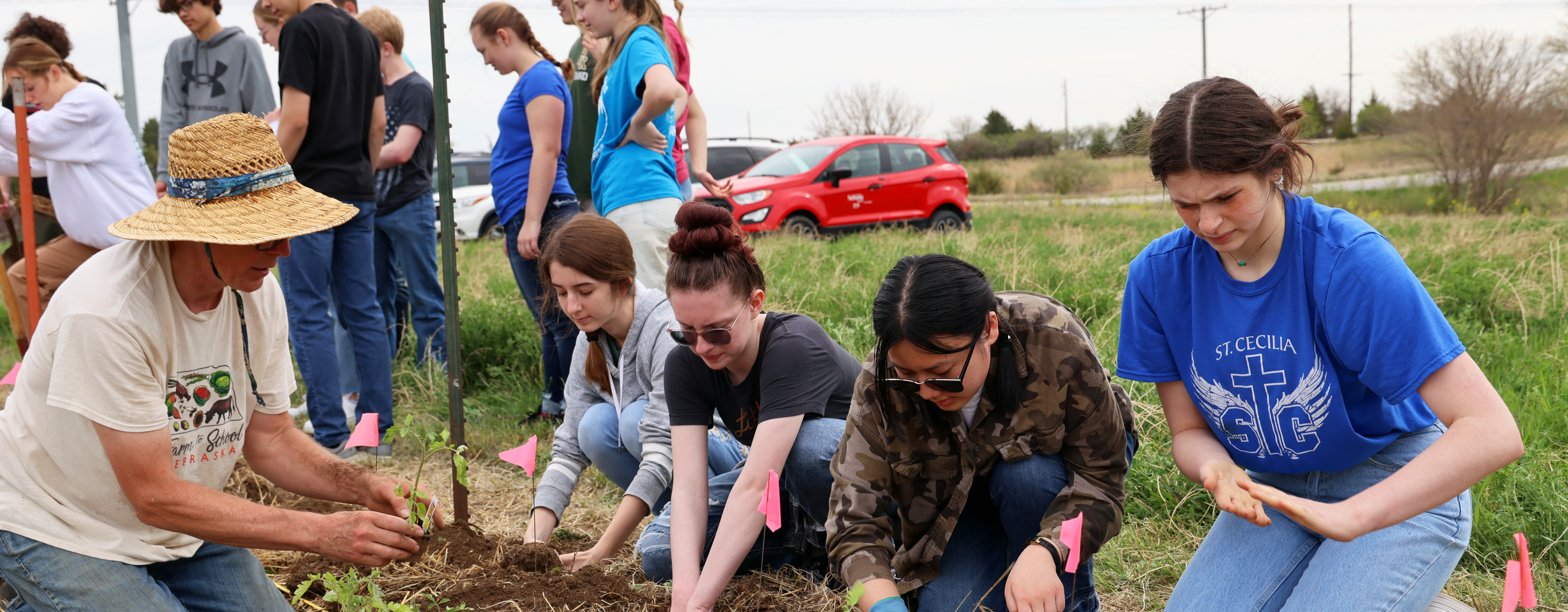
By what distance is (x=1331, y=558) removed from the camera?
1.75 m

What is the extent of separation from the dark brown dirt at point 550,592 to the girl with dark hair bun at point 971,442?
0.52m

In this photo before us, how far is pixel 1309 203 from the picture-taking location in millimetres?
1721

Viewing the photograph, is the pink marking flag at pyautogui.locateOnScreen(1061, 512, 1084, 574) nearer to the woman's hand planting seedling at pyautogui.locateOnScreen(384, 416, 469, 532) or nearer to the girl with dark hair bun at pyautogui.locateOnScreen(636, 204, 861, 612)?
the girl with dark hair bun at pyautogui.locateOnScreen(636, 204, 861, 612)

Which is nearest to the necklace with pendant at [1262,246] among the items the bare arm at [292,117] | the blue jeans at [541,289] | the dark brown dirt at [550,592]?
the dark brown dirt at [550,592]

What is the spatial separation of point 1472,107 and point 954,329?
18.0 m

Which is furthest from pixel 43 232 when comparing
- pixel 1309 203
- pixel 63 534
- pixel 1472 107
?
pixel 1472 107

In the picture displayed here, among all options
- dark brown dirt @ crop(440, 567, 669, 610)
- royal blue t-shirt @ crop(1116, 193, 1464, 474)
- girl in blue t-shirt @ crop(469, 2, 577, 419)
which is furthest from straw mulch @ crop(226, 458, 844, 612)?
girl in blue t-shirt @ crop(469, 2, 577, 419)

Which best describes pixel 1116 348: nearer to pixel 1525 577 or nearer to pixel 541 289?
pixel 541 289

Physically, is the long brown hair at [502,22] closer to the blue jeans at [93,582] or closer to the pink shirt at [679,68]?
the pink shirt at [679,68]

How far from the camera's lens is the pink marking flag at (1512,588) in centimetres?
159

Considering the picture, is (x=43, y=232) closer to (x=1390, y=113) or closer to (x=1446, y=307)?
(x=1446, y=307)

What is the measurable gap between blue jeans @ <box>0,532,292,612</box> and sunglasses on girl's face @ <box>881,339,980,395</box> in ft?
4.69

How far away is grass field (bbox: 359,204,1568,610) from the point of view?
2457mm

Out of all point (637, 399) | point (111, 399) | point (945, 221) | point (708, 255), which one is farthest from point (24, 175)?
point (945, 221)
